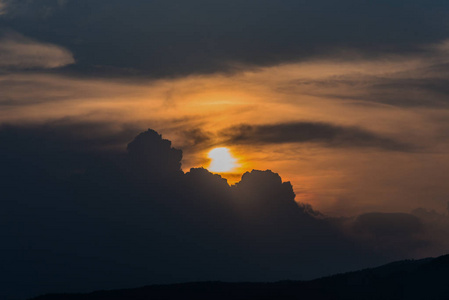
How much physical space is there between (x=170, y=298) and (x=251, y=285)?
10.4 meters

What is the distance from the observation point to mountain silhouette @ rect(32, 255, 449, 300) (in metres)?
75.5

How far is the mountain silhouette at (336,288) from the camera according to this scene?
248 feet

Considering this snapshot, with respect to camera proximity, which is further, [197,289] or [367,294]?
[197,289]

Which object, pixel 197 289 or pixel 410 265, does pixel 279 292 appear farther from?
pixel 410 265

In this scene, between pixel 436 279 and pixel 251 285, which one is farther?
pixel 251 285

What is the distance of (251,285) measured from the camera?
8344 cm

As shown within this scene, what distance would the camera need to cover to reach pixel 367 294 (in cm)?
7638

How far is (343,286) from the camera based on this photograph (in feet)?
262

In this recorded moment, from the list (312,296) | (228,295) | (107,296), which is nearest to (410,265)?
(312,296)

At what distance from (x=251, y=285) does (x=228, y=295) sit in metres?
5.53

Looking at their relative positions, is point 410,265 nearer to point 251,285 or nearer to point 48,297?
point 251,285

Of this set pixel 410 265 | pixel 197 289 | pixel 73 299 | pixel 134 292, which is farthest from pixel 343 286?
pixel 73 299

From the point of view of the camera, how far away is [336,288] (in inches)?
3135

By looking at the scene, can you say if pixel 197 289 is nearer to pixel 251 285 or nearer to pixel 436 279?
pixel 251 285
